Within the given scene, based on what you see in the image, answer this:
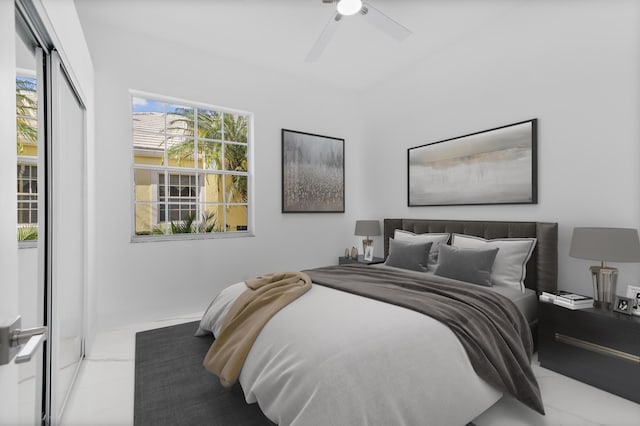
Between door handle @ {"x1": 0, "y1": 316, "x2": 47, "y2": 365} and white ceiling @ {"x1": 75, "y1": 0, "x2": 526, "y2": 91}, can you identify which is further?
white ceiling @ {"x1": 75, "y1": 0, "x2": 526, "y2": 91}

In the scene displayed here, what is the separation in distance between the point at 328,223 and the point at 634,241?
126 inches

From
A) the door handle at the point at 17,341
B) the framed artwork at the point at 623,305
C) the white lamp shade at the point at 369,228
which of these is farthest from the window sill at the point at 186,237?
the framed artwork at the point at 623,305

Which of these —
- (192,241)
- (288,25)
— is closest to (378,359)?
(192,241)

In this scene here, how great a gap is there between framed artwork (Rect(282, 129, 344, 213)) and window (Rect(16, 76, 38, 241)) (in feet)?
9.54

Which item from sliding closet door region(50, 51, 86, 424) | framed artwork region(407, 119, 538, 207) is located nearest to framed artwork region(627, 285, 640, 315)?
framed artwork region(407, 119, 538, 207)

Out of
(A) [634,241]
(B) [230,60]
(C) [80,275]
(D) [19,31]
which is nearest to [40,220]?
(D) [19,31]

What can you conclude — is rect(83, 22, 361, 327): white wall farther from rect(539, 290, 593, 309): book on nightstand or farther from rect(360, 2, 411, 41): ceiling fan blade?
rect(539, 290, 593, 309): book on nightstand

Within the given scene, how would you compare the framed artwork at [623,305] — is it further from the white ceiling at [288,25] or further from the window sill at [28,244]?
the window sill at [28,244]

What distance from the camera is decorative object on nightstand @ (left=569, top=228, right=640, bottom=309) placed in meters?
2.12

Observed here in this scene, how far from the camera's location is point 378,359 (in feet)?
4.78

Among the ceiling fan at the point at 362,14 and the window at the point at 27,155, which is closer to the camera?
the window at the point at 27,155

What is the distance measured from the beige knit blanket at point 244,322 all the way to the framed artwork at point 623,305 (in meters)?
2.02

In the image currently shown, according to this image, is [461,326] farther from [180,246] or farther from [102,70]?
[102,70]

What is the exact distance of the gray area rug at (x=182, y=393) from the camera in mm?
1791
